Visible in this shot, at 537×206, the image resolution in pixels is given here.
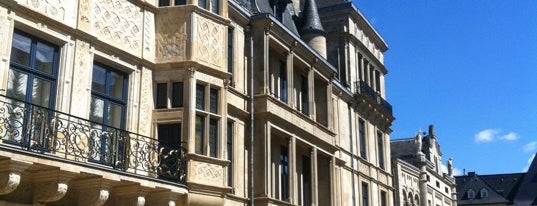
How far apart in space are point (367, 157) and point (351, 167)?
2.47 m

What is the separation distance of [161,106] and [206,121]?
1.12 metres

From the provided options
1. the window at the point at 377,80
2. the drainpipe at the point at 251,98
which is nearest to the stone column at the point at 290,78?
the drainpipe at the point at 251,98

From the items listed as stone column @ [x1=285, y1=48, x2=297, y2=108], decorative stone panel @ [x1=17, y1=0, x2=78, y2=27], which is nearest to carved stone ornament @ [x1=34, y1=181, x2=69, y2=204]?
decorative stone panel @ [x1=17, y1=0, x2=78, y2=27]

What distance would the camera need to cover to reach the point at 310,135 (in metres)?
22.0

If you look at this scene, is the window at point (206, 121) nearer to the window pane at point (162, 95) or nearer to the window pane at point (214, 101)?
the window pane at point (214, 101)

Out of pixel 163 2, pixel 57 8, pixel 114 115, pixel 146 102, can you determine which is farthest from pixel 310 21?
pixel 57 8

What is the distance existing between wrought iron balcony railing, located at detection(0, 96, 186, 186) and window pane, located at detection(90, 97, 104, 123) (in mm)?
151

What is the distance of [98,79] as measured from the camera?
14312mm

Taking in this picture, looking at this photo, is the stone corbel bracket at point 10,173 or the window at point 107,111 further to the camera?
the window at point 107,111

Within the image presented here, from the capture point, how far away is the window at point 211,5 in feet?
55.0

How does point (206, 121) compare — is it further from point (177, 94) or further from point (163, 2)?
point (163, 2)

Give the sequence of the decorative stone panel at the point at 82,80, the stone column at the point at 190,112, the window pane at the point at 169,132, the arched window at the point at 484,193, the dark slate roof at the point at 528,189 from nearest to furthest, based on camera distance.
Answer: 1. the decorative stone panel at the point at 82,80
2. the stone column at the point at 190,112
3. the window pane at the point at 169,132
4. the dark slate roof at the point at 528,189
5. the arched window at the point at 484,193

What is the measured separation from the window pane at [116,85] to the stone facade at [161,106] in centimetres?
5

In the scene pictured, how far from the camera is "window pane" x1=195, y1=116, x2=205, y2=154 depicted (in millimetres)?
15753
